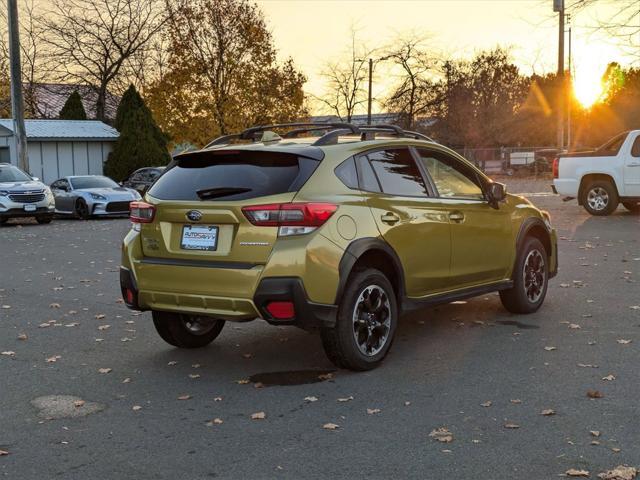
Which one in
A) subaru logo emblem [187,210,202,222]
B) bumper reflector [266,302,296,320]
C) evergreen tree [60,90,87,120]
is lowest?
bumper reflector [266,302,296,320]

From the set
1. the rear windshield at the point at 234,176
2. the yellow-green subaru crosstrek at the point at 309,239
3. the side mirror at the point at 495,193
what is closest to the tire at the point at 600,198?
the side mirror at the point at 495,193

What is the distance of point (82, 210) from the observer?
24.3 meters

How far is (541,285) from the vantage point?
8289mm

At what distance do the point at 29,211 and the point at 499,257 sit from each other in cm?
1727

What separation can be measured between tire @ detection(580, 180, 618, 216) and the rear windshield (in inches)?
614

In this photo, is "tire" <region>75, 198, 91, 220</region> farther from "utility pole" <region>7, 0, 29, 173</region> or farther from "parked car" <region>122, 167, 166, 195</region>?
"parked car" <region>122, 167, 166, 195</region>

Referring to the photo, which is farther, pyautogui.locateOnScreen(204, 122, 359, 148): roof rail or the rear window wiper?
pyautogui.locateOnScreen(204, 122, 359, 148): roof rail

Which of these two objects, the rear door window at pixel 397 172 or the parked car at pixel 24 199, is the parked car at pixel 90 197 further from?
the rear door window at pixel 397 172

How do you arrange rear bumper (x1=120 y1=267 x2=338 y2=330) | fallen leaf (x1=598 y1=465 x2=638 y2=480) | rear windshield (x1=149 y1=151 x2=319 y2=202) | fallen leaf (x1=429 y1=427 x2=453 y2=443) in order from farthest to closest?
rear windshield (x1=149 y1=151 x2=319 y2=202), rear bumper (x1=120 y1=267 x2=338 y2=330), fallen leaf (x1=429 y1=427 x2=453 y2=443), fallen leaf (x1=598 y1=465 x2=638 y2=480)

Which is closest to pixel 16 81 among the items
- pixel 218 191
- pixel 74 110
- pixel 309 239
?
pixel 74 110

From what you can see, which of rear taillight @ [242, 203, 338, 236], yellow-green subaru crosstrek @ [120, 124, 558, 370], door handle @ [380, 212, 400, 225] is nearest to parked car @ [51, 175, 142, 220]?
yellow-green subaru crosstrek @ [120, 124, 558, 370]

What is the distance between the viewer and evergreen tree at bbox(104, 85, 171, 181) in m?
37.2

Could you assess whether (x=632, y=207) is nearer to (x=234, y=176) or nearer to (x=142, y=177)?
(x=142, y=177)

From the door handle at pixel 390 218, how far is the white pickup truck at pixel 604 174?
1470cm
